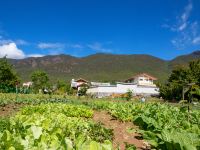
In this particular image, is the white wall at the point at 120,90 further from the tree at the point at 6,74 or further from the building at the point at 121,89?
the tree at the point at 6,74

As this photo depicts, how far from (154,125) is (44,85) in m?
70.4

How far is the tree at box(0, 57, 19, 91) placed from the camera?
59.0 meters

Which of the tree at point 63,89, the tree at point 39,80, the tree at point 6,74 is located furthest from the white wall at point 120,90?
the tree at point 6,74

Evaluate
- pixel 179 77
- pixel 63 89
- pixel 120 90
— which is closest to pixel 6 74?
pixel 63 89

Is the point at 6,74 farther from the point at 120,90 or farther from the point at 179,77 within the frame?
the point at 120,90

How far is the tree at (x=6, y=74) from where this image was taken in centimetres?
5903

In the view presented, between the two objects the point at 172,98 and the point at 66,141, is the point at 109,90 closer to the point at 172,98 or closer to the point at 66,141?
the point at 172,98

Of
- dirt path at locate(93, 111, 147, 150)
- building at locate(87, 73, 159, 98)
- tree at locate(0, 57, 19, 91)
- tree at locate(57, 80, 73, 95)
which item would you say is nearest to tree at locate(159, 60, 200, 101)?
building at locate(87, 73, 159, 98)

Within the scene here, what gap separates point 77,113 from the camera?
17.4 meters

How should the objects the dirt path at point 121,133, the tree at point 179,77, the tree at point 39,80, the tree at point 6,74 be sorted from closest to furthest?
1. the dirt path at point 121,133
2. the tree at point 6,74
3. the tree at point 179,77
4. the tree at point 39,80

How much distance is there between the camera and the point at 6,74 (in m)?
59.8

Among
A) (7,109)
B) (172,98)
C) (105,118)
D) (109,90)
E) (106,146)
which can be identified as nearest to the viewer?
(106,146)

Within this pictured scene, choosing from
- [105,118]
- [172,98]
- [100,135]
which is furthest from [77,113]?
[172,98]

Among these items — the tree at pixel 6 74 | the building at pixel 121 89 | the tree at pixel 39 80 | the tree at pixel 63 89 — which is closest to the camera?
the tree at pixel 6 74
